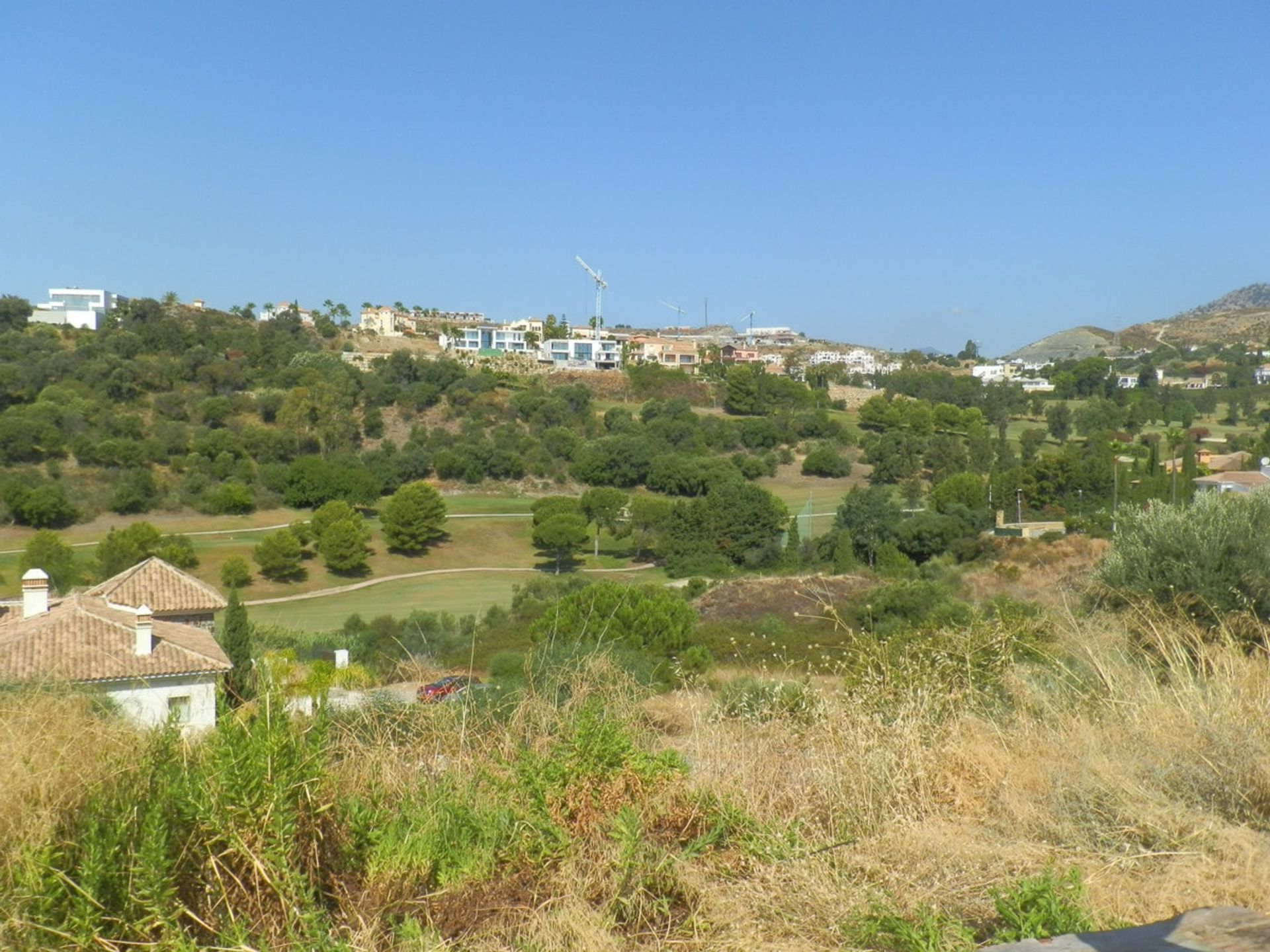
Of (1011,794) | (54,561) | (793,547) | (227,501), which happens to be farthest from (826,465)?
(1011,794)

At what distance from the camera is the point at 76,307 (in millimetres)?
98125

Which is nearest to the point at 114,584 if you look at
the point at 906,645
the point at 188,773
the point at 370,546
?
the point at 906,645

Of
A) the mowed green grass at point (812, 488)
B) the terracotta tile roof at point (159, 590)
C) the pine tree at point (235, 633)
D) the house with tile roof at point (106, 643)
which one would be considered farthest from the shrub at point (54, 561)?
the mowed green grass at point (812, 488)

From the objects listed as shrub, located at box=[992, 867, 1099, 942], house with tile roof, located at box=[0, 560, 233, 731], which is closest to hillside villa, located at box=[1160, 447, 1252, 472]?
house with tile roof, located at box=[0, 560, 233, 731]

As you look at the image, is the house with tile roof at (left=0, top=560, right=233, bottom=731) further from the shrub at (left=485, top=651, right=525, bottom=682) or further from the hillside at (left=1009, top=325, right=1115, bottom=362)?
the hillside at (left=1009, top=325, right=1115, bottom=362)

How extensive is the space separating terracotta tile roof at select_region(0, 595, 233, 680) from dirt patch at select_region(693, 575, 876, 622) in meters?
14.9

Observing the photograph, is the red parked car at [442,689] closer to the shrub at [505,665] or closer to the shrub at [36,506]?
the shrub at [505,665]

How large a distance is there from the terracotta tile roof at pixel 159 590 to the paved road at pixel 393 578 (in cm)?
1438

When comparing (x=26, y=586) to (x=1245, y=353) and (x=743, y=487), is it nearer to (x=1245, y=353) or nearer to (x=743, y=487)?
(x=743, y=487)

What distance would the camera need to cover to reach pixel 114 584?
1719 centimetres

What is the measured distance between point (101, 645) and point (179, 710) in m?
10.2

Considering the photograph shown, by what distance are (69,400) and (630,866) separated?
164ft

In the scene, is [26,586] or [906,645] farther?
[26,586]

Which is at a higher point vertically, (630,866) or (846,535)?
(630,866)
